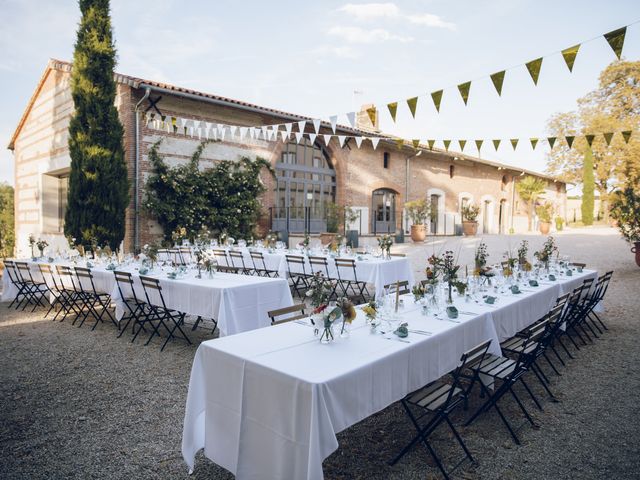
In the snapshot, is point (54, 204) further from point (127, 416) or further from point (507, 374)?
point (507, 374)

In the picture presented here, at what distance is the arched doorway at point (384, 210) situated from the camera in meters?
17.8

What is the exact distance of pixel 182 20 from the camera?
9.73 metres

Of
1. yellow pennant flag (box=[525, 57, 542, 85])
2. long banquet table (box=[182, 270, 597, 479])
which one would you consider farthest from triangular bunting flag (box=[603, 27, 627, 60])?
long banquet table (box=[182, 270, 597, 479])

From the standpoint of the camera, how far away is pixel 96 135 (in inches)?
412

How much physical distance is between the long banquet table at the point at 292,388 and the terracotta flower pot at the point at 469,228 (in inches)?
732

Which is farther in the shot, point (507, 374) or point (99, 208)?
point (99, 208)

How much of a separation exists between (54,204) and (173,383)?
1411 cm

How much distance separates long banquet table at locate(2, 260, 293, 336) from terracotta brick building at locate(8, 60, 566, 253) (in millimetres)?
6724

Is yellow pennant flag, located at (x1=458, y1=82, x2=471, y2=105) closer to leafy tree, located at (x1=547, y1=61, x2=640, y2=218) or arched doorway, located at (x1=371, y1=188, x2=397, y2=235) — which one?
arched doorway, located at (x1=371, y1=188, x2=397, y2=235)

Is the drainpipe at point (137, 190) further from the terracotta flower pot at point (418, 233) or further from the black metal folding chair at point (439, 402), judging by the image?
the terracotta flower pot at point (418, 233)

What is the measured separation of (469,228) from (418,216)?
4745mm

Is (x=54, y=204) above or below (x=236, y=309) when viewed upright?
above

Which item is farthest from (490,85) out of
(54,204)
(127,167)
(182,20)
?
(54,204)

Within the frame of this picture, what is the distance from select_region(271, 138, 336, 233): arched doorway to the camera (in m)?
14.7
